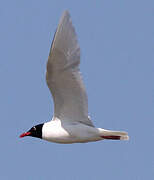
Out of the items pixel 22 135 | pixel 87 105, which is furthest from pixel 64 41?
pixel 22 135

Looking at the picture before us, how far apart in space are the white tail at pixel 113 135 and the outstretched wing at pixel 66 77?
1.23ft

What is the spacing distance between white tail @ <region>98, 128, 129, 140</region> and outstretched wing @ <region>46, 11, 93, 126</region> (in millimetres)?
374

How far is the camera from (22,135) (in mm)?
16531

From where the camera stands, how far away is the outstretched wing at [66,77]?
14789 millimetres

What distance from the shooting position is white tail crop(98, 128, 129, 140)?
15352mm

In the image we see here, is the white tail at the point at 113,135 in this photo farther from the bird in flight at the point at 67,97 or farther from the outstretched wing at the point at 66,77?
the outstretched wing at the point at 66,77

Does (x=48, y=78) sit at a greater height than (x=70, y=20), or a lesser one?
lesser

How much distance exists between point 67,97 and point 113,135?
1.13 meters

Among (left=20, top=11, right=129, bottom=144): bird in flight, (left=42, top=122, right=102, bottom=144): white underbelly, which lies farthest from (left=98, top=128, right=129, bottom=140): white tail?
(left=42, top=122, right=102, bottom=144): white underbelly

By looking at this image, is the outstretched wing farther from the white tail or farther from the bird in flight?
the white tail

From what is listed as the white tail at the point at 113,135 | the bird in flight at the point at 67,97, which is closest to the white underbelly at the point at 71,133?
the bird in flight at the point at 67,97

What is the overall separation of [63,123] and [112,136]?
0.98 meters

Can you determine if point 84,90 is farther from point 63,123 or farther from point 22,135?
point 22,135

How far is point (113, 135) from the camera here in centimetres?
1549
